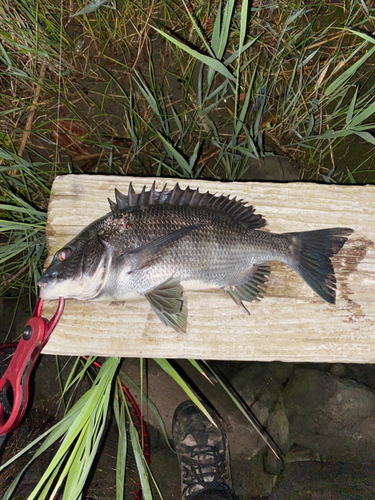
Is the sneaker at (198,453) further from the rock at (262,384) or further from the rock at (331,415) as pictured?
the rock at (331,415)

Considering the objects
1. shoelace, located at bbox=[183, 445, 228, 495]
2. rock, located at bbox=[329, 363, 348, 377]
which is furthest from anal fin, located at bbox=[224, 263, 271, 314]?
shoelace, located at bbox=[183, 445, 228, 495]

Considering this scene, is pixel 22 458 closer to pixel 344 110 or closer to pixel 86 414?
pixel 86 414

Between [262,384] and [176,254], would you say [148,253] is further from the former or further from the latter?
[262,384]

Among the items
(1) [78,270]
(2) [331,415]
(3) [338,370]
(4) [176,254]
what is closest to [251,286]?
(4) [176,254]

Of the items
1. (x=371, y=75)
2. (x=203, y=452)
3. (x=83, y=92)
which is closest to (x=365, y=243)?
(x=371, y=75)

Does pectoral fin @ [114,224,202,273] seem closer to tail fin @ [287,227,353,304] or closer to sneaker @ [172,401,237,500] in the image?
tail fin @ [287,227,353,304]

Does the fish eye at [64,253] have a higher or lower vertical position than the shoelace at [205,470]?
higher

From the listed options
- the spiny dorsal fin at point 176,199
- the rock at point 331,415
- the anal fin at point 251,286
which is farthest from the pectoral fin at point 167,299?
the rock at point 331,415
